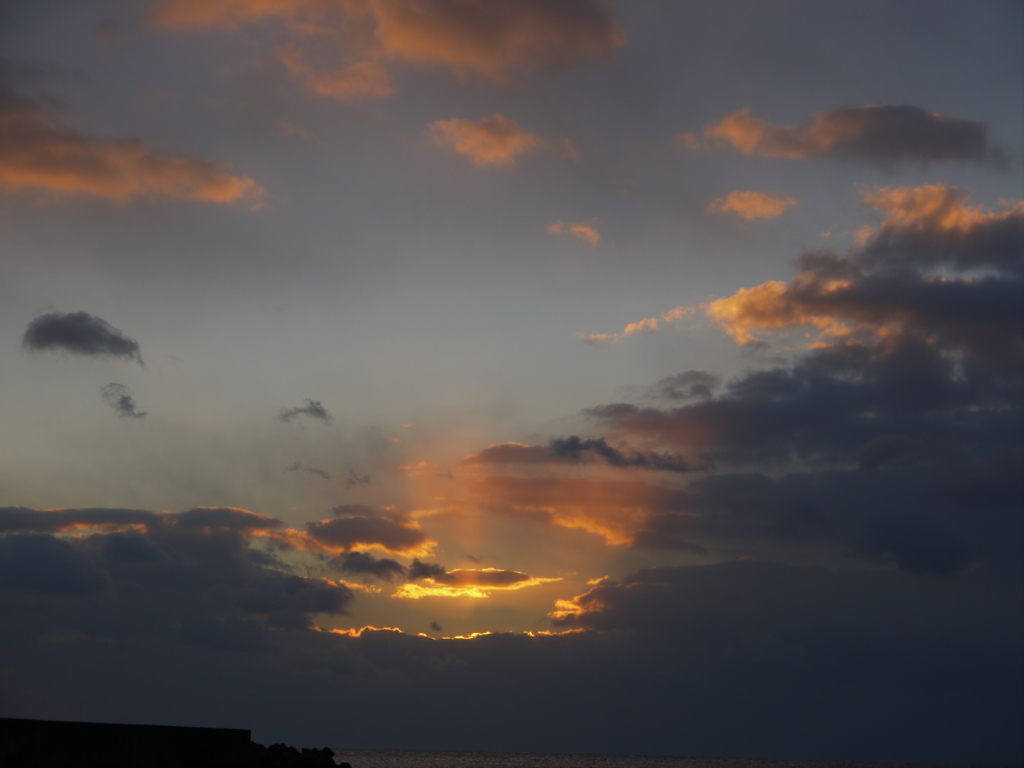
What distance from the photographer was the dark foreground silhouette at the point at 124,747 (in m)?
18.4

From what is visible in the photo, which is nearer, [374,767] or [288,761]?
[288,761]

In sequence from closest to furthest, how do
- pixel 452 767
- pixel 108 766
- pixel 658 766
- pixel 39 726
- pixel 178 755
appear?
pixel 39 726, pixel 108 766, pixel 178 755, pixel 452 767, pixel 658 766

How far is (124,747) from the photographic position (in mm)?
21484

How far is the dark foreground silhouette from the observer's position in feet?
60.4

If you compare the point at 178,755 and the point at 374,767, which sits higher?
the point at 178,755

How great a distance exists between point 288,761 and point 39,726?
44.9 feet

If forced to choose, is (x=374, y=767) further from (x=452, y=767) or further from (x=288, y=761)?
(x=288, y=761)

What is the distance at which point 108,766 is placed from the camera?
20.7 meters

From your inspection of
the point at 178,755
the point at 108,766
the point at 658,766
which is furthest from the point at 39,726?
the point at 658,766

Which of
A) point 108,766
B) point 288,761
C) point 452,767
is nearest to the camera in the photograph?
point 108,766

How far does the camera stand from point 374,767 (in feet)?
465

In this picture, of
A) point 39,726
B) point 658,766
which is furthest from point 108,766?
point 658,766

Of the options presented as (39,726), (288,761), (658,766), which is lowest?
(658,766)

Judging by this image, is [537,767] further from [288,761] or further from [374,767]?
[288,761]
